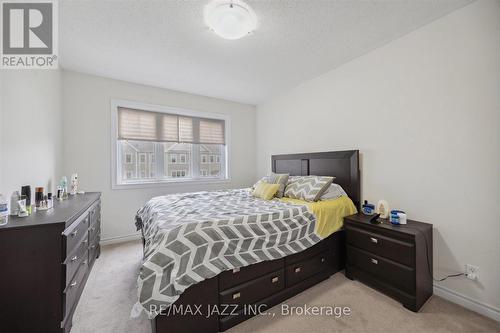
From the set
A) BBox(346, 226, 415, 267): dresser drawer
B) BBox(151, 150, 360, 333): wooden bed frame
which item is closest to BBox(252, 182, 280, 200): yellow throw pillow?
BBox(151, 150, 360, 333): wooden bed frame

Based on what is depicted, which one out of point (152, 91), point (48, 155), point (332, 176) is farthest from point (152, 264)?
point (152, 91)

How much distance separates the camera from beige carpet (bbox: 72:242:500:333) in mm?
1504

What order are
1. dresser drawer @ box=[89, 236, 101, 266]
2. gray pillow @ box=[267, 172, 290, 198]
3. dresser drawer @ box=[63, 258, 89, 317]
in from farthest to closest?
gray pillow @ box=[267, 172, 290, 198], dresser drawer @ box=[89, 236, 101, 266], dresser drawer @ box=[63, 258, 89, 317]

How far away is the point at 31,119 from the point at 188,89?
2.11 metres

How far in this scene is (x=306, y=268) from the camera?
1.98 meters

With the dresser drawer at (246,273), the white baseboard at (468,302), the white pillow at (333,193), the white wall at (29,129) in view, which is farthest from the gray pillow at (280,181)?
the white wall at (29,129)

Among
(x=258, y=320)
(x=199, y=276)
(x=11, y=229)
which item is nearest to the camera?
(x=11, y=229)

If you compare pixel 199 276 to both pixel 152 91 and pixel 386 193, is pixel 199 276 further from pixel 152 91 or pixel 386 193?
pixel 152 91

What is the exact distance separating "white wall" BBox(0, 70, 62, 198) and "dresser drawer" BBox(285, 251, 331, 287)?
7.69 ft

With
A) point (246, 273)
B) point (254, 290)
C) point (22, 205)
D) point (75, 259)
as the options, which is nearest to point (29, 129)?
point (22, 205)

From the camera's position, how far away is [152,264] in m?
1.28

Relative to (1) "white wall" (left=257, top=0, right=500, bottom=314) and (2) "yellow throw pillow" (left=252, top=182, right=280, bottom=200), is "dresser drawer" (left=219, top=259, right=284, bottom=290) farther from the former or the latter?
(1) "white wall" (left=257, top=0, right=500, bottom=314)

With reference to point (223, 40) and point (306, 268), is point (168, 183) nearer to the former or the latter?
point (223, 40)

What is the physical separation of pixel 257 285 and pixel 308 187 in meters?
1.32
